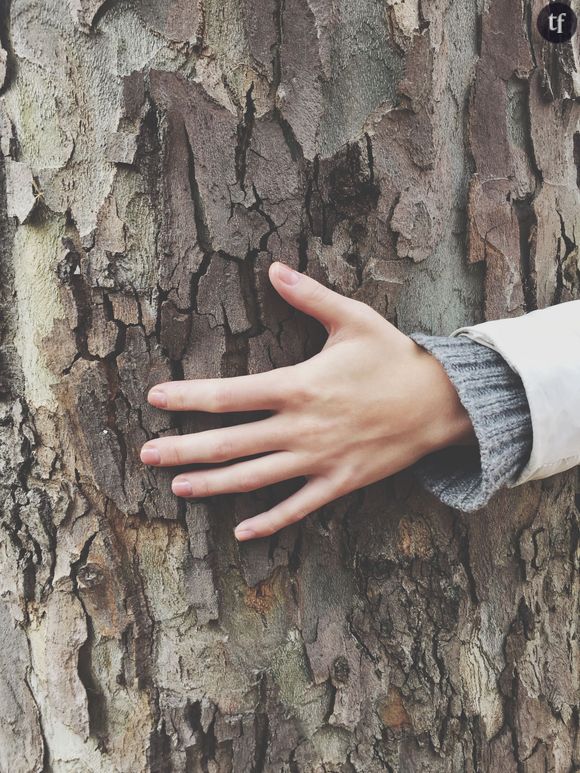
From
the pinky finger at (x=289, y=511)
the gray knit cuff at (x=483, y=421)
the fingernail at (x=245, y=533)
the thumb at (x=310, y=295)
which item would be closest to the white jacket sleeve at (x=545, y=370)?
the gray knit cuff at (x=483, y=421)

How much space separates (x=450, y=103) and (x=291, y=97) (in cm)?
27

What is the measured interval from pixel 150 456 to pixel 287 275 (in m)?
0.36

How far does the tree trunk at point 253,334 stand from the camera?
88 cm

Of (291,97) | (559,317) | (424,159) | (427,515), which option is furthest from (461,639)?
(291,97)

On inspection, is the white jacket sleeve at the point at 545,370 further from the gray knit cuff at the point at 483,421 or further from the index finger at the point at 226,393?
the index finger at the point at 226,393

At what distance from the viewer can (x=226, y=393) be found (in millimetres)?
886

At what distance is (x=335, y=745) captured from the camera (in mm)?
1031

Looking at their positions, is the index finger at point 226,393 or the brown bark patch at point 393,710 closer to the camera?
the index finger at point 226,393

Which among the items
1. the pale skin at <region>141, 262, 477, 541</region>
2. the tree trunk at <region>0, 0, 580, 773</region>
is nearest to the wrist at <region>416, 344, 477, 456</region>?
the pale skin at <region>141, 262, 477, 541</region>

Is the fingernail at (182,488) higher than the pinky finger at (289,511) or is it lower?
higher

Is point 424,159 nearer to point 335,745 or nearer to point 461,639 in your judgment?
point 461,639

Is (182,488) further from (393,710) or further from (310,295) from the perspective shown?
(393,710)

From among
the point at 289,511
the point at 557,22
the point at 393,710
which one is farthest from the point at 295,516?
the point at 557,22

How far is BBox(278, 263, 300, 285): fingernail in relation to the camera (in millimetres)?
894
